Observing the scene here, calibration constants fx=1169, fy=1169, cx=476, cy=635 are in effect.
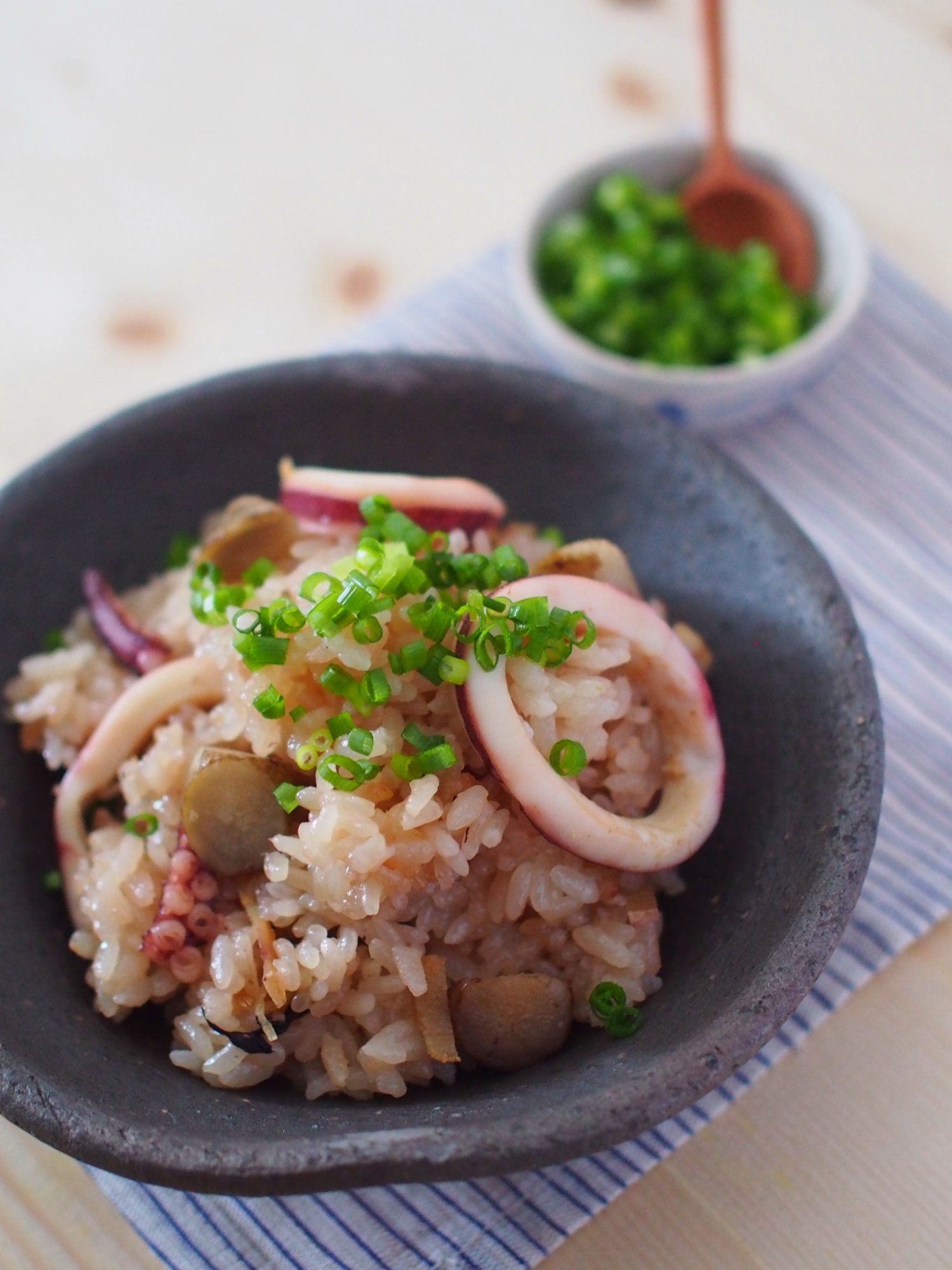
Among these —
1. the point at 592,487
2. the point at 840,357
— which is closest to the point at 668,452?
the point at 592,487

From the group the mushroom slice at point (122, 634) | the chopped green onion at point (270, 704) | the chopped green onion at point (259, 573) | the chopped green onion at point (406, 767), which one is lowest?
the mushroom slice at point (122, 634)

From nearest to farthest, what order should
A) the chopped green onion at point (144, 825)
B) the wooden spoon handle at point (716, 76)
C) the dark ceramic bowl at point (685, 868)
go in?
the dark ceramic bowl at point (685, 868) → the chopped green onion at point (144, 825) → the wooden spoon handle at point (716, 76)

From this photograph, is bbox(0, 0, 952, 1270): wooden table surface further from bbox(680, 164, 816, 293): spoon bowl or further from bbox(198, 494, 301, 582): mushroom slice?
bbox(198, 494, 301, 582): mushroom slice

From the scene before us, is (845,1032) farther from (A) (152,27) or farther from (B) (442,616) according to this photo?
(A) (152,27)

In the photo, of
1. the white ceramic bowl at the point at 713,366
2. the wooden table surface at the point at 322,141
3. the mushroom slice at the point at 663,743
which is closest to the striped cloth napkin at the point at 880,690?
the white ceramic bowl at the point at 713,366

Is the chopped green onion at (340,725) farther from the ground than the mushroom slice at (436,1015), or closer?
farther from the ground

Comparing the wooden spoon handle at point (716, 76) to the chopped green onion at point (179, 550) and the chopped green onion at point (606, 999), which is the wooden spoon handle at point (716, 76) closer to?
the chopped green onion at point (179, 550)

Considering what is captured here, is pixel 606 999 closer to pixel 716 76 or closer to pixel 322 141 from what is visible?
pixel 716 76
